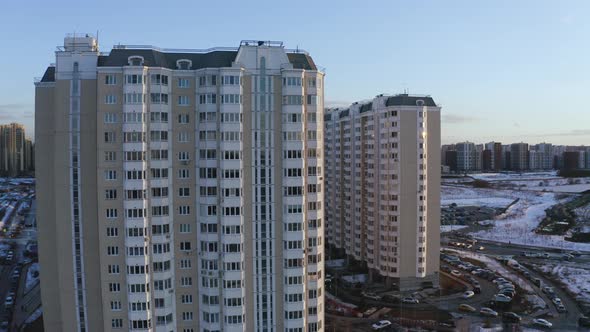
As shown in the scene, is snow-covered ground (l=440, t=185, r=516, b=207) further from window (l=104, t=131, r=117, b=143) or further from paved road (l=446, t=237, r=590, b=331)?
window (l=104, t=131, r=117, b=143)

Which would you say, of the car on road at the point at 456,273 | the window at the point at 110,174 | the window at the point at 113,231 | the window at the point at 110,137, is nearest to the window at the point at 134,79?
the window at the point at 110,137

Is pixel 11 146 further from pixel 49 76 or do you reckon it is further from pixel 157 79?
pixel 157 79

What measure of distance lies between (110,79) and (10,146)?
193 metres

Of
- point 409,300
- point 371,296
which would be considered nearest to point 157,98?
point 371,296

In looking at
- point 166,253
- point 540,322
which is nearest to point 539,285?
point 540,322

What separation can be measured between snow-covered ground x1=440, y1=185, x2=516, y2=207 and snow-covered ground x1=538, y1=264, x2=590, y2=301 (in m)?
68.8

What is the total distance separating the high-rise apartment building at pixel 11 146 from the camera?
191 meters

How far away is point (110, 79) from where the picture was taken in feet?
108

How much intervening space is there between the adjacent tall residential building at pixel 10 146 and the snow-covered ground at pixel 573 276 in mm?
194377

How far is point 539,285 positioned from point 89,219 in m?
53.0

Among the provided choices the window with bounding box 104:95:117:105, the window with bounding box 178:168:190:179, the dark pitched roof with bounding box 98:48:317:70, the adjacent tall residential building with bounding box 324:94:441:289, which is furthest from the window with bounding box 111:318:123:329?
the adjacent tall residential building with bounding box 324:94:441:289

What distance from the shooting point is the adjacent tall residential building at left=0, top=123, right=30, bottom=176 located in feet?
626

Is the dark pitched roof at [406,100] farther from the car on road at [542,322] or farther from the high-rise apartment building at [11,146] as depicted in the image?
the high-rise apartment building at [11,146]

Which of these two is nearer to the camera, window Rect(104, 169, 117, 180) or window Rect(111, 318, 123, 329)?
window Rect(104, 169, 117, 180)
